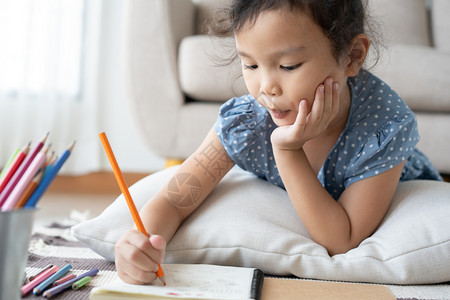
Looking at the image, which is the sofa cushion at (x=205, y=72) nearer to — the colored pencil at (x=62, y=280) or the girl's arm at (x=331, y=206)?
the girl's arm at (x=331, y=206)

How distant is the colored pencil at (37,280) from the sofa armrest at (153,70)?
0.84 m

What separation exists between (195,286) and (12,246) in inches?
9.3

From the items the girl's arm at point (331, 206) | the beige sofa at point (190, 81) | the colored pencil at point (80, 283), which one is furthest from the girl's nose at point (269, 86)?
the beige sofa at point (190, 81)

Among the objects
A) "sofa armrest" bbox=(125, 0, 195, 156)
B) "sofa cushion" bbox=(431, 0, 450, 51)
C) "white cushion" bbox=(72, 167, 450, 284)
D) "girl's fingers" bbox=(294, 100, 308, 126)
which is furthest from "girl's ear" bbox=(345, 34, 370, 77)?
"sofa cushion" bbox=(431, 0, 450, 51)

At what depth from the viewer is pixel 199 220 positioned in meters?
0.74

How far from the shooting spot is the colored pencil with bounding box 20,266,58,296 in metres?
0.53

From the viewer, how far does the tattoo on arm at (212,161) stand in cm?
82

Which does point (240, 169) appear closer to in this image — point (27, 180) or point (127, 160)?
point (27, 180)

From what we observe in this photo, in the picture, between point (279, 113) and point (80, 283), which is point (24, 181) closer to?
point (80, 283)

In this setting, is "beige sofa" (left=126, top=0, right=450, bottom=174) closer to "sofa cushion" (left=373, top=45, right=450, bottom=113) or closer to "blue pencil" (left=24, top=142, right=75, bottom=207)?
"sofa cushion" (left=373, top=45, right=450, bottom=113)

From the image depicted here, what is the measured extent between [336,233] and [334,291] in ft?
0.52

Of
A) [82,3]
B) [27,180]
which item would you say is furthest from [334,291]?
[82,3]

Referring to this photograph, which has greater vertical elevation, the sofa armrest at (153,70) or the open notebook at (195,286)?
the sofa armrest at (153,70)

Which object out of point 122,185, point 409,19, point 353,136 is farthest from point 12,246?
point 409,19
